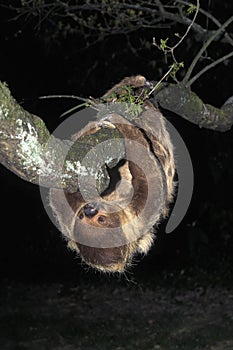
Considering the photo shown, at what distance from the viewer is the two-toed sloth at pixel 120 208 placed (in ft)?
6.73

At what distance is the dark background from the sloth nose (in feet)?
20.3

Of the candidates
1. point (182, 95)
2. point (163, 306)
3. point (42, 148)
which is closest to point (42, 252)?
point (163, 306)

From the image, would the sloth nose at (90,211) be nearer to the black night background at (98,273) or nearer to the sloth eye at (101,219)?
the sloth eye at (101,219)

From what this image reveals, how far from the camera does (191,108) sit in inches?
106

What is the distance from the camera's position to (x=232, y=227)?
396 inches

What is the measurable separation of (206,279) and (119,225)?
7.42m

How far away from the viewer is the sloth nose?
201 centimetres

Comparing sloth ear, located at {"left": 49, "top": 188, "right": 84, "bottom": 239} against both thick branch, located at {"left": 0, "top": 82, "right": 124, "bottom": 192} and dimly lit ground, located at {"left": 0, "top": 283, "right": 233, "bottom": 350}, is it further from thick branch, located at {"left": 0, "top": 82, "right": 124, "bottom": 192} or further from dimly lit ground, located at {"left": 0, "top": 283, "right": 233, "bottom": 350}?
dimly lit ground, located at {"left": 0, "top": 283, "right": 233, "bottom": 350}

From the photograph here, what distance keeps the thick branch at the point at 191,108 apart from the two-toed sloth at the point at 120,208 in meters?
0.33

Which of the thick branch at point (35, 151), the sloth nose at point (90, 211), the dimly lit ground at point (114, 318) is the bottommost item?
the dimly lit ground at point (114, 318)

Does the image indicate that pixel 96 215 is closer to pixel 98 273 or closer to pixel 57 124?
pixel 57 124

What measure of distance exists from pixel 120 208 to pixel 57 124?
6.60 meters

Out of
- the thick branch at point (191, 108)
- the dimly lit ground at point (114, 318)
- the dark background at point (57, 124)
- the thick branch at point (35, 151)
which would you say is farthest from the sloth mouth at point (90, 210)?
the dark background at point (57, 124)

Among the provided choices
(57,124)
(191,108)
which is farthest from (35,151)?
(57,124)
